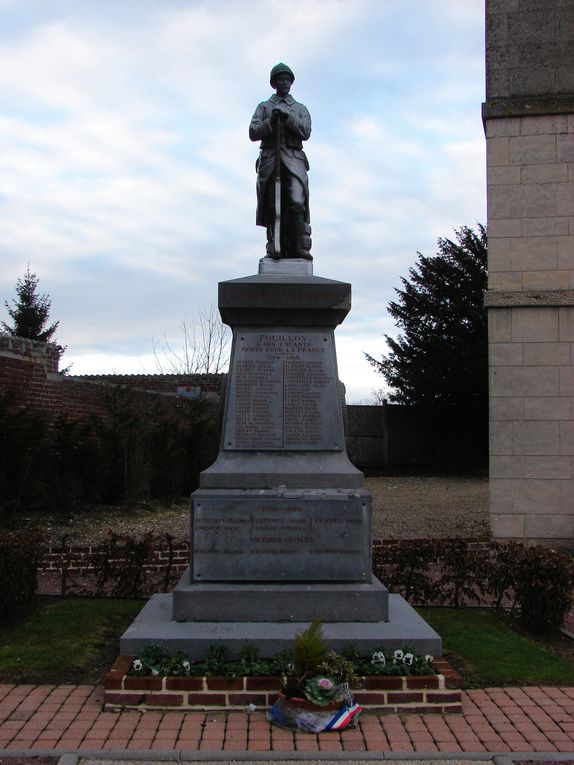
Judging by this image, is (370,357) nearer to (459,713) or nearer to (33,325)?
(33,325)

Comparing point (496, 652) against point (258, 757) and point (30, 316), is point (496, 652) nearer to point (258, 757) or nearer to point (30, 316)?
A: point (258, 757)

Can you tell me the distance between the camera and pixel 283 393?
18.8 ft

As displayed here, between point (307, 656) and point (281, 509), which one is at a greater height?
point (281, 509)

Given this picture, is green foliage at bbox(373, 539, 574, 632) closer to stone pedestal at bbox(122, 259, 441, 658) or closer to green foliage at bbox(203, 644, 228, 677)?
stone pedestal at bbox(122, 259, 441, 658)

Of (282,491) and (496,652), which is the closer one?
(282,491)

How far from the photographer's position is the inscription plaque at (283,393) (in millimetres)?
5680

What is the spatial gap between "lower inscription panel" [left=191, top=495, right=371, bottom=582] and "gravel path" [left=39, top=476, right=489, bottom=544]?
491cm

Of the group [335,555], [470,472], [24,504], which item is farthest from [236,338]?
[470,472]

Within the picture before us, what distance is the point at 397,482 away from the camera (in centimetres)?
2055

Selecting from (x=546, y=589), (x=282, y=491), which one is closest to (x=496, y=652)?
(x=546, y=589)

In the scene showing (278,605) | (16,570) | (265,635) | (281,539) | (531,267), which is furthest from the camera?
(531,267)

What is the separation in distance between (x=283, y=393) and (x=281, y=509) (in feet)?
2.84

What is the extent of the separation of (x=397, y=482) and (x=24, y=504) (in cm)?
1110

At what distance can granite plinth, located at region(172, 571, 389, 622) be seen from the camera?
16.8 feet
